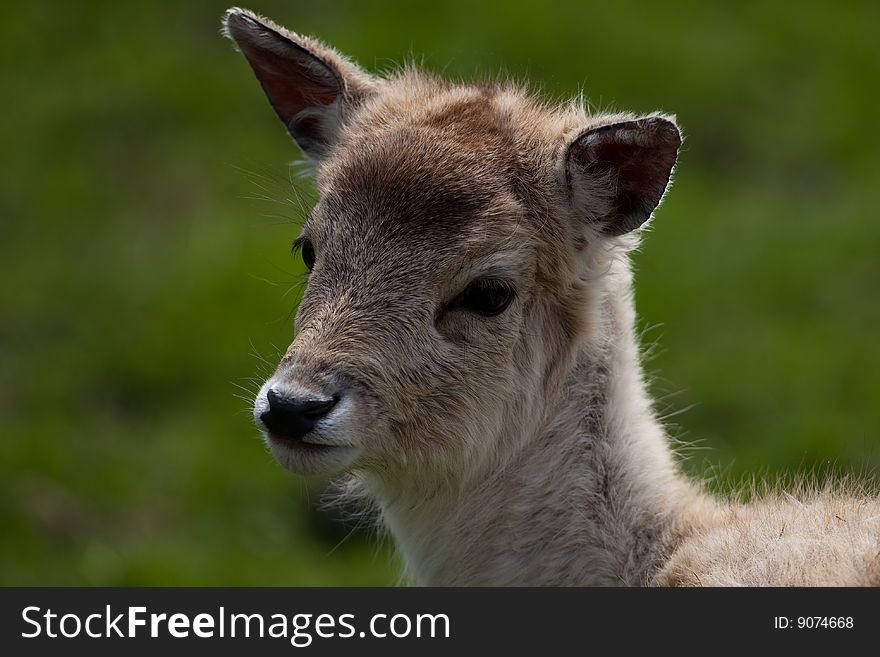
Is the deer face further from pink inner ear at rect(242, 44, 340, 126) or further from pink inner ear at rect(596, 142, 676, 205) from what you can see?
pink inner ear at rect(242, 44, 340, 126)

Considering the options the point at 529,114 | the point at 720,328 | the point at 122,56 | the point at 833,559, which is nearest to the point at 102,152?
the point at 122,56

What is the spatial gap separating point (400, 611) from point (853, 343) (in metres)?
6.58

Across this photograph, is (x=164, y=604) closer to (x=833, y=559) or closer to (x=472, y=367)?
(x=472, y=367)

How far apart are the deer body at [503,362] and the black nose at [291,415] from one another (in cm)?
3

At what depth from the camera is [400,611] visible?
19.6 ft

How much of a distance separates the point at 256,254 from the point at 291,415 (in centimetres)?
703

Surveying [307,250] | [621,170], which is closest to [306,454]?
[307,250]

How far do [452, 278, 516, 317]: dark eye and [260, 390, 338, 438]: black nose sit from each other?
0.86 metres

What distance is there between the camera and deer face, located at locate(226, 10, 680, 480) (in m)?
5.54

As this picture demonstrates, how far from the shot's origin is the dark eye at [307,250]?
6164 mm

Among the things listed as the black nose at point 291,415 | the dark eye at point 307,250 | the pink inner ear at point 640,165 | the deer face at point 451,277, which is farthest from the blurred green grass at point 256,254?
the black nose at point 291,415

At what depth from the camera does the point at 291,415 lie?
5.27 m

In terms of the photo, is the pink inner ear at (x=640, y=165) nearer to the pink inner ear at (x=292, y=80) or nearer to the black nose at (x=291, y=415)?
the pink inner ear at (x=292, y=80)

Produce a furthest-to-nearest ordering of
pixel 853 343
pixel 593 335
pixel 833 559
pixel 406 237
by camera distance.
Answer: pixel 853 343
pixel 593 335
pixel 406 237
pixel 833 559
